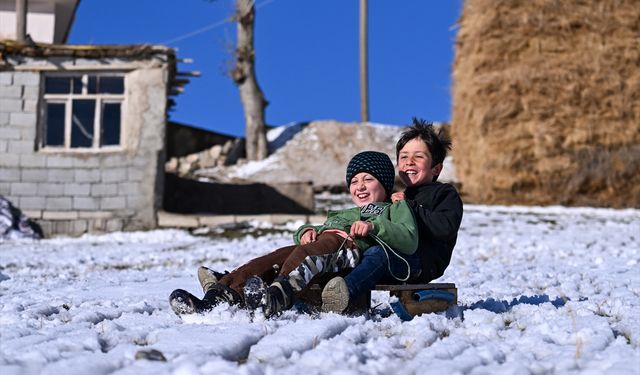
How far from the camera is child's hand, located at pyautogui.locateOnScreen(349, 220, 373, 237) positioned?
Result: 330 centimetres

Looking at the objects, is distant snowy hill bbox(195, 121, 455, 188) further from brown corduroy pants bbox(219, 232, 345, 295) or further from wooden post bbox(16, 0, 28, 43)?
brown corduroy pants bbox(219, 232, 345, 295)

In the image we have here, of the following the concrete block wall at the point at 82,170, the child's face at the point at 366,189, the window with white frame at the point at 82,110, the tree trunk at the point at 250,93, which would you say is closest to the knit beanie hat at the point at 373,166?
the child's face at the point at 366,189

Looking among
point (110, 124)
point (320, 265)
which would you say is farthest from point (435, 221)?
point (110, 124)

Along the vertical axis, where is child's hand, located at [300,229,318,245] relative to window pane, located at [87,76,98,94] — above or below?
below

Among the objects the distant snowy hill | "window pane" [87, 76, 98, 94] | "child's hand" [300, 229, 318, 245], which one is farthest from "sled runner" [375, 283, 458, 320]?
the distant snowy hill

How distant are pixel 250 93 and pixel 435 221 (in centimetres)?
1851

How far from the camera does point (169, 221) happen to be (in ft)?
40.8

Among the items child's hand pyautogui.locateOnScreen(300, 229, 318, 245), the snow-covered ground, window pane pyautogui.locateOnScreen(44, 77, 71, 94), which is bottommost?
the snow-covered ground

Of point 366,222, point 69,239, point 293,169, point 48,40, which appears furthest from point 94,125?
point 366,222

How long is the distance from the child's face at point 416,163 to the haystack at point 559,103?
1218 cm

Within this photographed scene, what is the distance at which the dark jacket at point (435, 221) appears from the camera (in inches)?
136

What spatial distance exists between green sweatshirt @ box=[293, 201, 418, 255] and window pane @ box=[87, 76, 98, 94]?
1017 cm

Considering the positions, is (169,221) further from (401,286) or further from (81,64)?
(401,286)

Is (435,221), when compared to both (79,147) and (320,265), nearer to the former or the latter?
(320,265)
